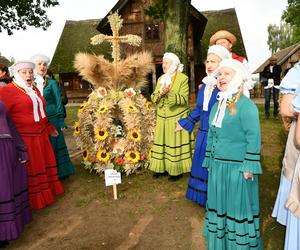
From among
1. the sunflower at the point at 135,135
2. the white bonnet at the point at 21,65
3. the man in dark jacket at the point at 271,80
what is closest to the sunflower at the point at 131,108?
the sunflower at the point at 135,135

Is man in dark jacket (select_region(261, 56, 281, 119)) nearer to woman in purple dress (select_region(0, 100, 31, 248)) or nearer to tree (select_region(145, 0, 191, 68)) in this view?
tree (select_region(145, 0, 191, 68))

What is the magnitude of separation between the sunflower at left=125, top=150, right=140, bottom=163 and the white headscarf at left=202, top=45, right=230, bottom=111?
223cm

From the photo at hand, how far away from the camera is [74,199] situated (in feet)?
16.2

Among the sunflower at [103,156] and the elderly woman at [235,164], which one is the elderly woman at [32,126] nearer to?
the sunflower at [103,156]

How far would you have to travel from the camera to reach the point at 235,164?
2924 mm

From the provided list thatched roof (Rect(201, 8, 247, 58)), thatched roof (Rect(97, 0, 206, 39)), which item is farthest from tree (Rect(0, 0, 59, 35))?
thatched roof (Rect(201, 8, 247, 58))

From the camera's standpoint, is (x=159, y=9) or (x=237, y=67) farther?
(x=159, y=9)

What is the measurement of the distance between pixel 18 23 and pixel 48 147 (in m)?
17.7

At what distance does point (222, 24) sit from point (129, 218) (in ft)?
84.6

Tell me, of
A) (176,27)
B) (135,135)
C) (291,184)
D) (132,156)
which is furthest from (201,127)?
A: (176,27)

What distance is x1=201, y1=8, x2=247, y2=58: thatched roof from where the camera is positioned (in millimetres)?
25875

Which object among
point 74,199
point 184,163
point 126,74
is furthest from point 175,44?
point 74,199

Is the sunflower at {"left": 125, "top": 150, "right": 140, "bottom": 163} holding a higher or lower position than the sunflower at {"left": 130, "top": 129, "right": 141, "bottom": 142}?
lower

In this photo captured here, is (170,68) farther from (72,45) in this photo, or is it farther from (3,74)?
(72,45)
